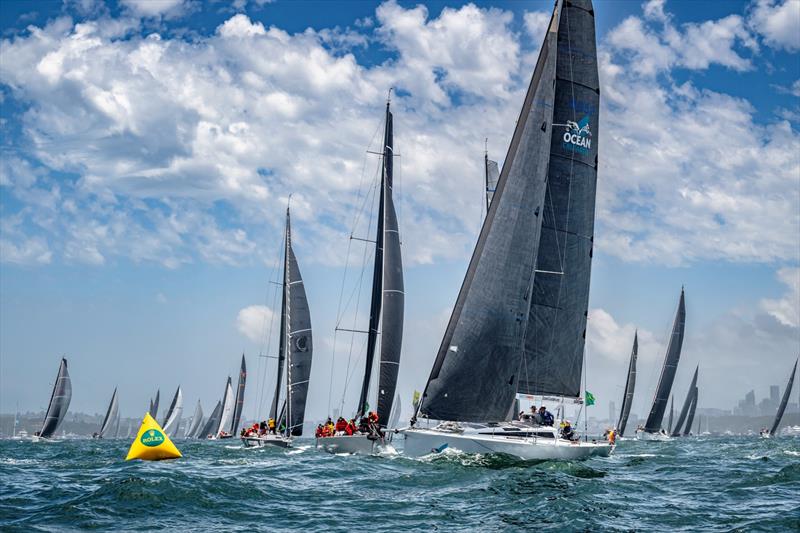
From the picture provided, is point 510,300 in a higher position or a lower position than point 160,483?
higher

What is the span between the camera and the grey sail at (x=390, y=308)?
37344 millimetres

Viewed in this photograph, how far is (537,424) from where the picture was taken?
29203mm

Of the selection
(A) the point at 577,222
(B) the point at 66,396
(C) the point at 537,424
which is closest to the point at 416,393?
(C) the point at 537,424

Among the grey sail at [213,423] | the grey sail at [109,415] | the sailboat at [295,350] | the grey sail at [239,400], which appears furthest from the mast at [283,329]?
the grey sail at [109,415]

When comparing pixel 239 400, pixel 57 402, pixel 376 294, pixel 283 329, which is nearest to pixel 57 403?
pixel 57 402

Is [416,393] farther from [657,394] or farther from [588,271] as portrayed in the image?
[657,394]

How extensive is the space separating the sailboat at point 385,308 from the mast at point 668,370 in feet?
141

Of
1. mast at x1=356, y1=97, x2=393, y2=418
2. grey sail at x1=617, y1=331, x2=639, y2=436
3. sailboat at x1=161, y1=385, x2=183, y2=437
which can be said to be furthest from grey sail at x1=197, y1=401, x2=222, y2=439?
mast at x1=356, y1=97, x2=393, y2=418

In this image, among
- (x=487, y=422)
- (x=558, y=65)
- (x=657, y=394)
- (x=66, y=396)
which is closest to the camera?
(x=487, y=422)

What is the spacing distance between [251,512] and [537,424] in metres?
14.5

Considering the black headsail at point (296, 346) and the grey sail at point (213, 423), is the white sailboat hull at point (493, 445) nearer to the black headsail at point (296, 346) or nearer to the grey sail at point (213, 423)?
the black headsail at point (296, 346)

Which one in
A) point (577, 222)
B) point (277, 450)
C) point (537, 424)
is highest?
point (577, 222)

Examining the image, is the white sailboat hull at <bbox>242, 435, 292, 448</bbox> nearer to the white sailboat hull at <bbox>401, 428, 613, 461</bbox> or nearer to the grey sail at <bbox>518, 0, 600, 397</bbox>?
the white sailboat hull at <bbox>401, 428, 613, 461</bbox>

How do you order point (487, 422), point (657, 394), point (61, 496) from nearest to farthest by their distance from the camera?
1. point (61, 496)
2. point (487, 422)
3. point (657, 394)
